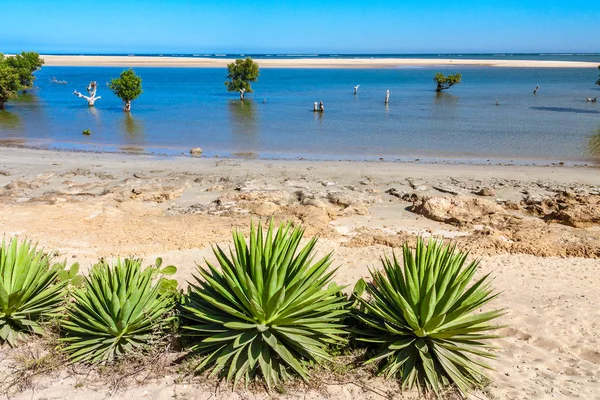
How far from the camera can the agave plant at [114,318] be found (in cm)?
434

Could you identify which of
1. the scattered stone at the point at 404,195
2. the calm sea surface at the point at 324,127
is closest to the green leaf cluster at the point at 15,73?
the calm sea surface at the point at 324,127

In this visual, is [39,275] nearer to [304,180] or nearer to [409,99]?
[304,180]

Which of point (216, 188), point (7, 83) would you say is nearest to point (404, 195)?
point (216, 188)

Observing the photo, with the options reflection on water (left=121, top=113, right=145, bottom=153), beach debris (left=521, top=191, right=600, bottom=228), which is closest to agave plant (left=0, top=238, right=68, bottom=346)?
beach debris (left=521, top=191, right=600, bottom=228)

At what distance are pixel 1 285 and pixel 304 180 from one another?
10138mm

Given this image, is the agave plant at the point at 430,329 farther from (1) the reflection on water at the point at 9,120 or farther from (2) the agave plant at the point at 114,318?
(1) the reflection on water at the point at 9,120

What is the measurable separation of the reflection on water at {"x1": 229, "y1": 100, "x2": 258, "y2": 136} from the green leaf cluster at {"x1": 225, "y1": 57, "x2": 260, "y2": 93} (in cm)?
154

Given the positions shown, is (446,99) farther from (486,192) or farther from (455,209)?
(455,209)

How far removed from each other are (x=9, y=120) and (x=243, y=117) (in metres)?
14.0

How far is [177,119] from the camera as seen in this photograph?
30.7 meters

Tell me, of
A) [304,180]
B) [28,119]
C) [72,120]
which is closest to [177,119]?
[72,120]

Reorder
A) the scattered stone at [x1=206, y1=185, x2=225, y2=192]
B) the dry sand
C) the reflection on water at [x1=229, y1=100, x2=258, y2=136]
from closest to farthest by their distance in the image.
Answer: the dry sand → the scattered stone at [x1=206, y1=185, x2=225, y2=192] → the reflection on water at [x1=229, y1=100, x2=258, y2=136]

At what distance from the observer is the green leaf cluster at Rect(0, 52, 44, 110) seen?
33781mm

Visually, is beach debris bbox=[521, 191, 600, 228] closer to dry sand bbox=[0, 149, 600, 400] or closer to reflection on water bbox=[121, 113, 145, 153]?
dry sand bbox=[0, 149, 600, 400]
